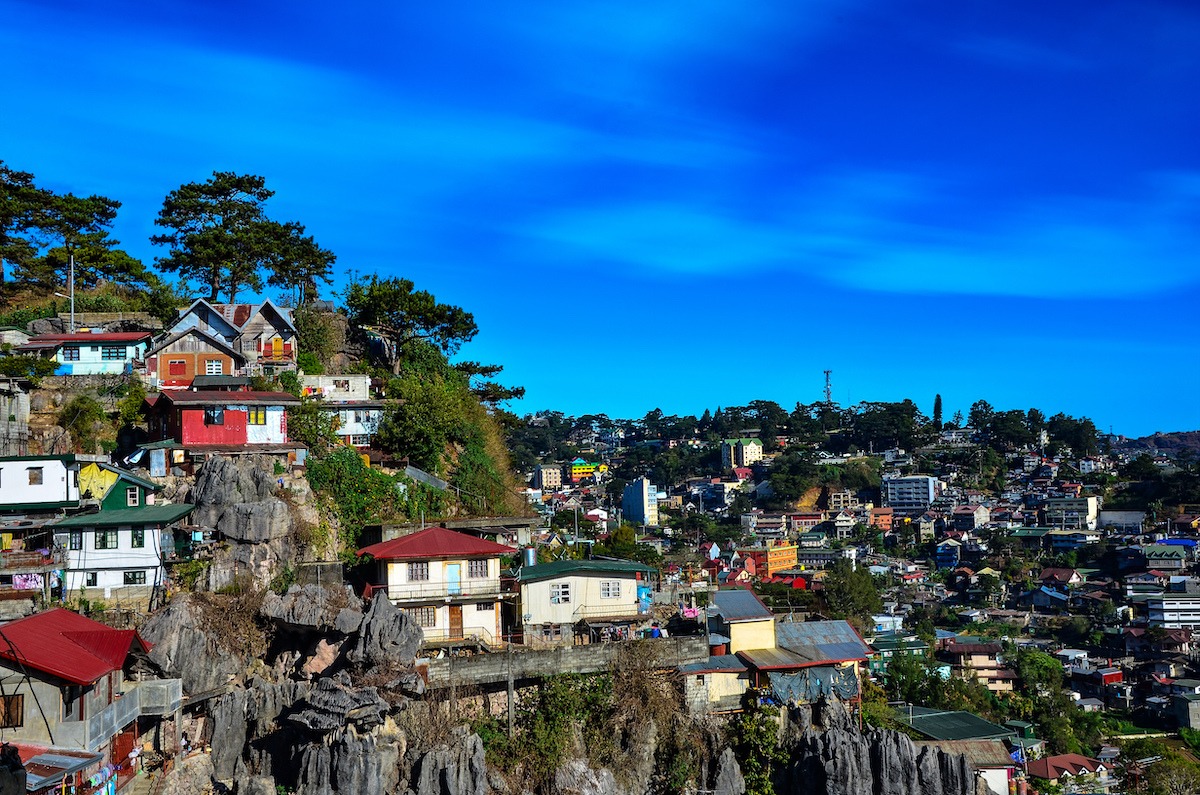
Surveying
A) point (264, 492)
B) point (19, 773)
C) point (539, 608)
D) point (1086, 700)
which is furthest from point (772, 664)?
point (1086, 700)

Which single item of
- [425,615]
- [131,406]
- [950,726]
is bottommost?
[950,726]

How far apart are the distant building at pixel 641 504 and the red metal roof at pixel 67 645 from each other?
444 ft

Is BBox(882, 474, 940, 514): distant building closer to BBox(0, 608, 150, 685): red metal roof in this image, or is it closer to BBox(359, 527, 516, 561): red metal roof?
BBox(359, 527, 516, 561): red metal roof

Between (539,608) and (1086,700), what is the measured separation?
61.6 m

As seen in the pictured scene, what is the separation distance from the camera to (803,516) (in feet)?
525

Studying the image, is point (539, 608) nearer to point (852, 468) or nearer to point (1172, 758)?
point (1172, 758)

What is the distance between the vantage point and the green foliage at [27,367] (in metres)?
36.5

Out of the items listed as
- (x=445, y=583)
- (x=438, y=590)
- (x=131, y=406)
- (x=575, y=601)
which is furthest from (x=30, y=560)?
(x=575, y=601)

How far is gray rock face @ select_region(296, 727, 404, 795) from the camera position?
26.8 meters

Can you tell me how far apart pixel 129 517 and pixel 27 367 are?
966 centimetres

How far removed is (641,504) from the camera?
164m

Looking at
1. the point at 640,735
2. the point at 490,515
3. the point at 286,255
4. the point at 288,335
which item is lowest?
the point at 640,735

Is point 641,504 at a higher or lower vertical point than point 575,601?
higher

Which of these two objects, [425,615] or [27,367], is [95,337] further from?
[425,615]
